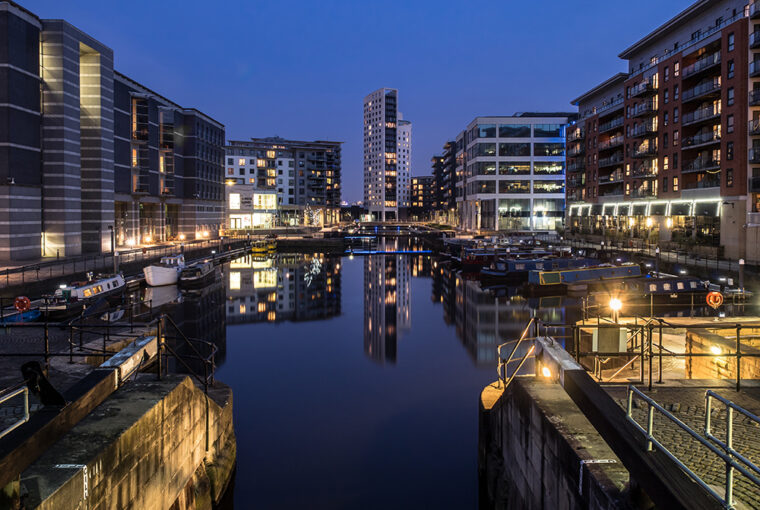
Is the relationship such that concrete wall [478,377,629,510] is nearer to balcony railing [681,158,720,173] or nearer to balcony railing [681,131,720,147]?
balcony railing [681,158,720,173]

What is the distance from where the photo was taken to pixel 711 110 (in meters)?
58.1

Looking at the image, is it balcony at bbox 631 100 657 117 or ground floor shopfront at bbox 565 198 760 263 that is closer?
ground floor shopfront at bbox 565 198 760 263

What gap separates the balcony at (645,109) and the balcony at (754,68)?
815 inches

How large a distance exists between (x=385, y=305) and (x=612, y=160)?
53992 millimetres

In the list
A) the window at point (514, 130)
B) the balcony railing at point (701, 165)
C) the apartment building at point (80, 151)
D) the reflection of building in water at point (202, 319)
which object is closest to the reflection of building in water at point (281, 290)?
the reflection of building in water at point (202, 319)

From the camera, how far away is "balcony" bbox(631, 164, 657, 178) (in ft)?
239

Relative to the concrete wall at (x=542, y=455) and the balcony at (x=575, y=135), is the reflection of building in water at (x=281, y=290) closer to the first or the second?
the concrete wall at (x=542, y=455)

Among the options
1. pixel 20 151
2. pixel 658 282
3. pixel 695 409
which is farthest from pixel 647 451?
pixel 20 151

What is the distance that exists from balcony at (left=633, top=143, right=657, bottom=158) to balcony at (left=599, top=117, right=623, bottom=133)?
861 cm

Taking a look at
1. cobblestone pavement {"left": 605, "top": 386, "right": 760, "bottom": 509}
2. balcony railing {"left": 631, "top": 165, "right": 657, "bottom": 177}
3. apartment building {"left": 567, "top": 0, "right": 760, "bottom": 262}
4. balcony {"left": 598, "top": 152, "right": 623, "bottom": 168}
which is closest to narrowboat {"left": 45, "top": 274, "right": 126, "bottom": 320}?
cobblestone pavement {"left": 605, "top": 386, "right": 760, "bottom": 509}

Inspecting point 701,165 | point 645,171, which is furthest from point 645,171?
point 701,165

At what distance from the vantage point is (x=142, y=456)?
979cm

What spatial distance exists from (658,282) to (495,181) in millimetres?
76761

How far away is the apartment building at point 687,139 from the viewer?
52.5m
